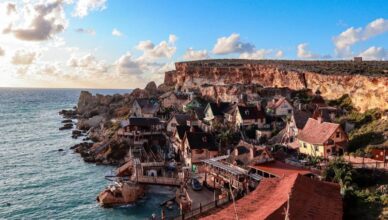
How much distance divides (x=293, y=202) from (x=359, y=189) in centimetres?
1183

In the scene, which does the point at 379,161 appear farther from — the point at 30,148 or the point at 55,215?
the point at 30,148

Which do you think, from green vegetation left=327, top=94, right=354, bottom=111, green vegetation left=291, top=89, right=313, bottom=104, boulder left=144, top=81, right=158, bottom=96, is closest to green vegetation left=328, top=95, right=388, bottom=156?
green vegetation left=327, top=94, right=354, bottom=111

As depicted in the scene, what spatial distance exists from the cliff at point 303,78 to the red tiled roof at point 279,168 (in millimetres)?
26043

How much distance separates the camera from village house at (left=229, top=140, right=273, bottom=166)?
148 feet

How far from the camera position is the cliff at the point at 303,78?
67250 millimetres

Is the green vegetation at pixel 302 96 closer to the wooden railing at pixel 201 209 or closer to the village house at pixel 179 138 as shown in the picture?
the village house at pixel 179 138

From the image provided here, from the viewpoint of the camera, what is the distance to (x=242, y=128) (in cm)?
6869

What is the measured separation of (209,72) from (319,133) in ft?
260

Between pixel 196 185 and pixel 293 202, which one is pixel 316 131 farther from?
pixel 293 202

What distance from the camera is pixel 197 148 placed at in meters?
55.9

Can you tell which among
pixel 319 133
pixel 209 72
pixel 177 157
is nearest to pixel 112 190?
pixel 177 157

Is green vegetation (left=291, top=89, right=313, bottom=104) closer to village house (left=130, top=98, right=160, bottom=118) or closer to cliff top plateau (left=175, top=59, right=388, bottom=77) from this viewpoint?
cliff top plateau (left=175, top=59, right=388, bottom=77)

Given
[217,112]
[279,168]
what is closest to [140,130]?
[217,112]

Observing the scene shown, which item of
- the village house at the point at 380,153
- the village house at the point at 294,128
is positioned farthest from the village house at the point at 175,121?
the village house at the point at 380,153
